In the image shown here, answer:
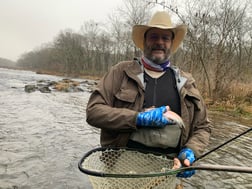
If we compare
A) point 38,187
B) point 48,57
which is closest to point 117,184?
point 38,187

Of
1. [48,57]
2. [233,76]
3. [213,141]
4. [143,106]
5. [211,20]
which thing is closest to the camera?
[143,106]

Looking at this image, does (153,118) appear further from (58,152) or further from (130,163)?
(58,152)

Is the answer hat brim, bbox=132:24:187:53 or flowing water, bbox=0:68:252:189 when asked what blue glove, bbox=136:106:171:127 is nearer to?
hat brim, bbox=132:24:187:53

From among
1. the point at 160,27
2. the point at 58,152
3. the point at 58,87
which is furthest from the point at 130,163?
the point at 58,87

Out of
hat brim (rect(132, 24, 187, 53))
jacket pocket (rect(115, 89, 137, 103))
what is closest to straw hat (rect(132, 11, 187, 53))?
hat brim (rect(132, 24, 187, 53))

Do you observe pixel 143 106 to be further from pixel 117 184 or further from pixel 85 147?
pixel 85 147

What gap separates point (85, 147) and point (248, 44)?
24783 mm

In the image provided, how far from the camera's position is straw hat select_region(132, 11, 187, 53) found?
302cm

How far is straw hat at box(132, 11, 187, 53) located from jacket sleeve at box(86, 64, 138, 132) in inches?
21.2

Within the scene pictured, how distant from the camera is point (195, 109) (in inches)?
120

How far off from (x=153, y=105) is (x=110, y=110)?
48cm

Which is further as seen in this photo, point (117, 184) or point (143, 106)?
point (143, 106)

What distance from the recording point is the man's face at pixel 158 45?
9.89 feet

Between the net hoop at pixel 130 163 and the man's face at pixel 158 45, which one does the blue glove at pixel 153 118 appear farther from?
the man's face at pixel 158 45
